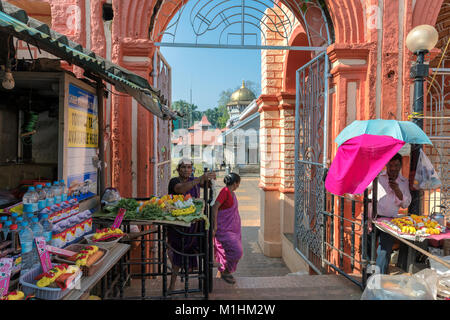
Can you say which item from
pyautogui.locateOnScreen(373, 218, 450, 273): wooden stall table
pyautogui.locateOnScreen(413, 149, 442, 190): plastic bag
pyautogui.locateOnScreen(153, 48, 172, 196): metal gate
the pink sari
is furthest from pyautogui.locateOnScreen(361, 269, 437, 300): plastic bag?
pyautogui.locateOnScreen(153, 48, 172, 196): metal gate

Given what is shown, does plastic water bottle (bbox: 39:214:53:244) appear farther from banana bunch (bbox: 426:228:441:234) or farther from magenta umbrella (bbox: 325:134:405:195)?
banana bunch (bbox: 426:228:441:234)

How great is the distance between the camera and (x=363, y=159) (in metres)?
3.22

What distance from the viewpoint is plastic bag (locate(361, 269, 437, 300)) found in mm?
2217

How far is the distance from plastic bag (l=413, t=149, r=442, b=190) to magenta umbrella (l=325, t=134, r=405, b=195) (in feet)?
2.93

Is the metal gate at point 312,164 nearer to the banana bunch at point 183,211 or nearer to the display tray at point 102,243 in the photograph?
the banana bunch at point 183,211

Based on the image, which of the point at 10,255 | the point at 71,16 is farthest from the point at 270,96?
the point at 10,255

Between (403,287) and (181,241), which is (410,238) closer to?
(403,287)

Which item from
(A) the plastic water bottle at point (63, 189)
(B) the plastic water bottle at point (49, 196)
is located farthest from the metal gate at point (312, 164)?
(B) the plastic water bottle at point (49, 196)

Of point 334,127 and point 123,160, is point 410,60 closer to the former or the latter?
point 334,127

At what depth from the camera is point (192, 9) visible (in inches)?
191

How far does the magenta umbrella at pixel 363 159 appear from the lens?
10.3 feet

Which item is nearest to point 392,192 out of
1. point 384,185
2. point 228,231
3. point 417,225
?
point 384,185

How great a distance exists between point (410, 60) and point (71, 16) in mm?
5552

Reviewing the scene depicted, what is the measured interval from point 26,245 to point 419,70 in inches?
192
